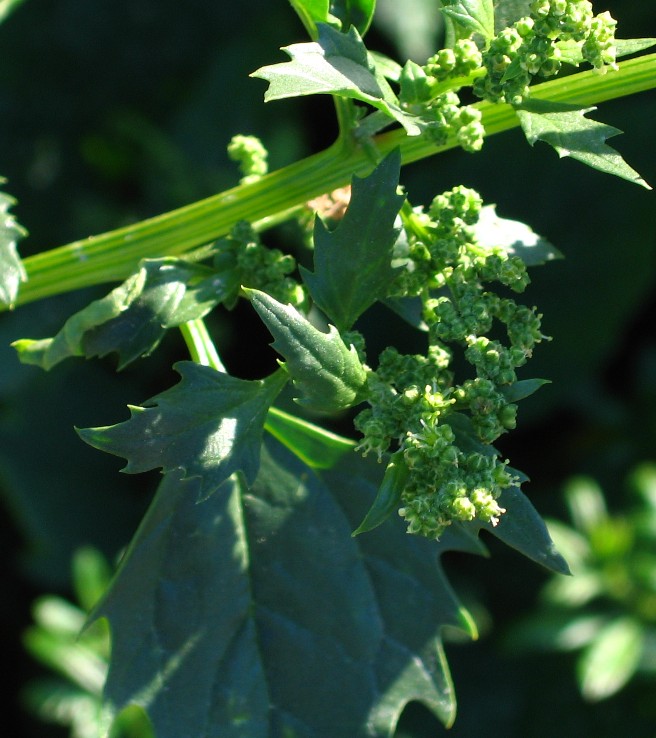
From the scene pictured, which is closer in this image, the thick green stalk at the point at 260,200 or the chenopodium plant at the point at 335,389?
the chenopodium plant at the point at 335,389

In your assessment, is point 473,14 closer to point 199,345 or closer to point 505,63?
point 505,63

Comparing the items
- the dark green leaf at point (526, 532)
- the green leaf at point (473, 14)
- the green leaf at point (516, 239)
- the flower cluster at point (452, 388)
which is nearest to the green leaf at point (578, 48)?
the green leaf at point (473, 14)

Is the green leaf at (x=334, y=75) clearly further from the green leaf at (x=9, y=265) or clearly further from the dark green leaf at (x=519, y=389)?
the green leaf at (x=9, y=265)

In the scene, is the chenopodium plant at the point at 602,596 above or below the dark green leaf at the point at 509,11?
below

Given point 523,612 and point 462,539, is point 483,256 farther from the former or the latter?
point 523,612

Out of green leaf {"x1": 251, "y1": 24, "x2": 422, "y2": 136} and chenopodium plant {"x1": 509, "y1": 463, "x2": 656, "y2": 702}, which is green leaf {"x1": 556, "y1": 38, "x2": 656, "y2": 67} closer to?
green leaf {"x1": 251, "y1": 24, "x2": 422, "y2": 136}

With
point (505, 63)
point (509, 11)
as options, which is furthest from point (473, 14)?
point (509, 11)

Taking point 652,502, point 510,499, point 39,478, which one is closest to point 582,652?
point 652,502
